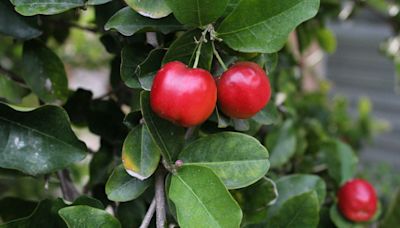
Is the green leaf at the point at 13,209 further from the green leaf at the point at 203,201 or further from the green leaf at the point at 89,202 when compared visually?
the green leaf at the point at 203,201

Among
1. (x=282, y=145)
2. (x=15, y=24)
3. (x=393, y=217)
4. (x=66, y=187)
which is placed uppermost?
(x=15, y=24)

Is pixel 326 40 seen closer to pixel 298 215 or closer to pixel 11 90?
pixel 298 215

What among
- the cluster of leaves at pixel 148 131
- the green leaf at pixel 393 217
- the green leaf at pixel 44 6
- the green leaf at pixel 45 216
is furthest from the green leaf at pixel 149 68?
the green leaf at pixel 393 217

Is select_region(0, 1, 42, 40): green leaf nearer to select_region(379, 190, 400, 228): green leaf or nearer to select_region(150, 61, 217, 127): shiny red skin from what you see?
select_region(150, 61, 217, 127): shiny red skin

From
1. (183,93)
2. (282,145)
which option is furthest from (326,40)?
(183,93)

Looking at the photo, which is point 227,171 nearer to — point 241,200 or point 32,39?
point 241,200

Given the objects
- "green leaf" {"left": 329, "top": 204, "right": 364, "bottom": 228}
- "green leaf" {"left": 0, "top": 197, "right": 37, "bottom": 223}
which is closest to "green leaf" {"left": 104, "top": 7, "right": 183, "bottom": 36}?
"green leaf" {"left": 0, "top": 197, "right": 37, "bottom": 223}
